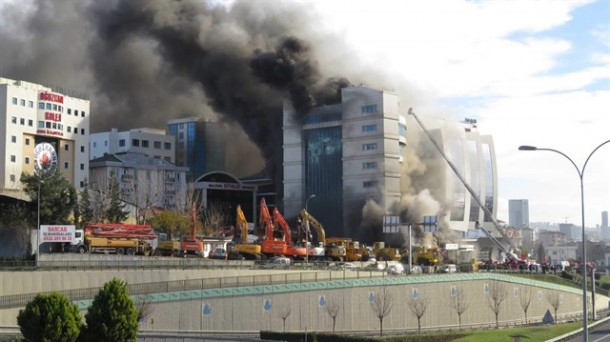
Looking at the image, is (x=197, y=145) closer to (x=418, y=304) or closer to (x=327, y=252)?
(x=327, y=252)

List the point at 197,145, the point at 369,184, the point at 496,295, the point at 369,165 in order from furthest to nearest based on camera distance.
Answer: the point at 197,145, the point at 369,165, the point at 369,184, the point at 496,295

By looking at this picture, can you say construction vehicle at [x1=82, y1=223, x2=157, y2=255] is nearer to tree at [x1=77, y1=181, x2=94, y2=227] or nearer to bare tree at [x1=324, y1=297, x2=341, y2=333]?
tree at [x1=77, y1=181, x2=94, y2=227]

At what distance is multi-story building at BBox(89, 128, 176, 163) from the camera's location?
158250mm

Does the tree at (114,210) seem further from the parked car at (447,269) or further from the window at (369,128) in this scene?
the window at (369,128)


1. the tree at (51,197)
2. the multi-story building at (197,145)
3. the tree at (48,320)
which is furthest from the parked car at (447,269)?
the multi-story building at (197,145)

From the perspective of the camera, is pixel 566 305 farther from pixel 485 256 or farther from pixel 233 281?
pixel 485 256

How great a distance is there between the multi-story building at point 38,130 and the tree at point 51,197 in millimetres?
30088

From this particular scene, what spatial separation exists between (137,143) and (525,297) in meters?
90.7

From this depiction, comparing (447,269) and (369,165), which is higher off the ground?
(369,165)

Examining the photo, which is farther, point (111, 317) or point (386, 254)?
point (386, 254)

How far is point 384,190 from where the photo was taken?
130 meters

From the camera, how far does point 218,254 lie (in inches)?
3465

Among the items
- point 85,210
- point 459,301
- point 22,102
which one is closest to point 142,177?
point 22,102

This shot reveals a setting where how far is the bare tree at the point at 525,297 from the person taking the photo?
283 feet
